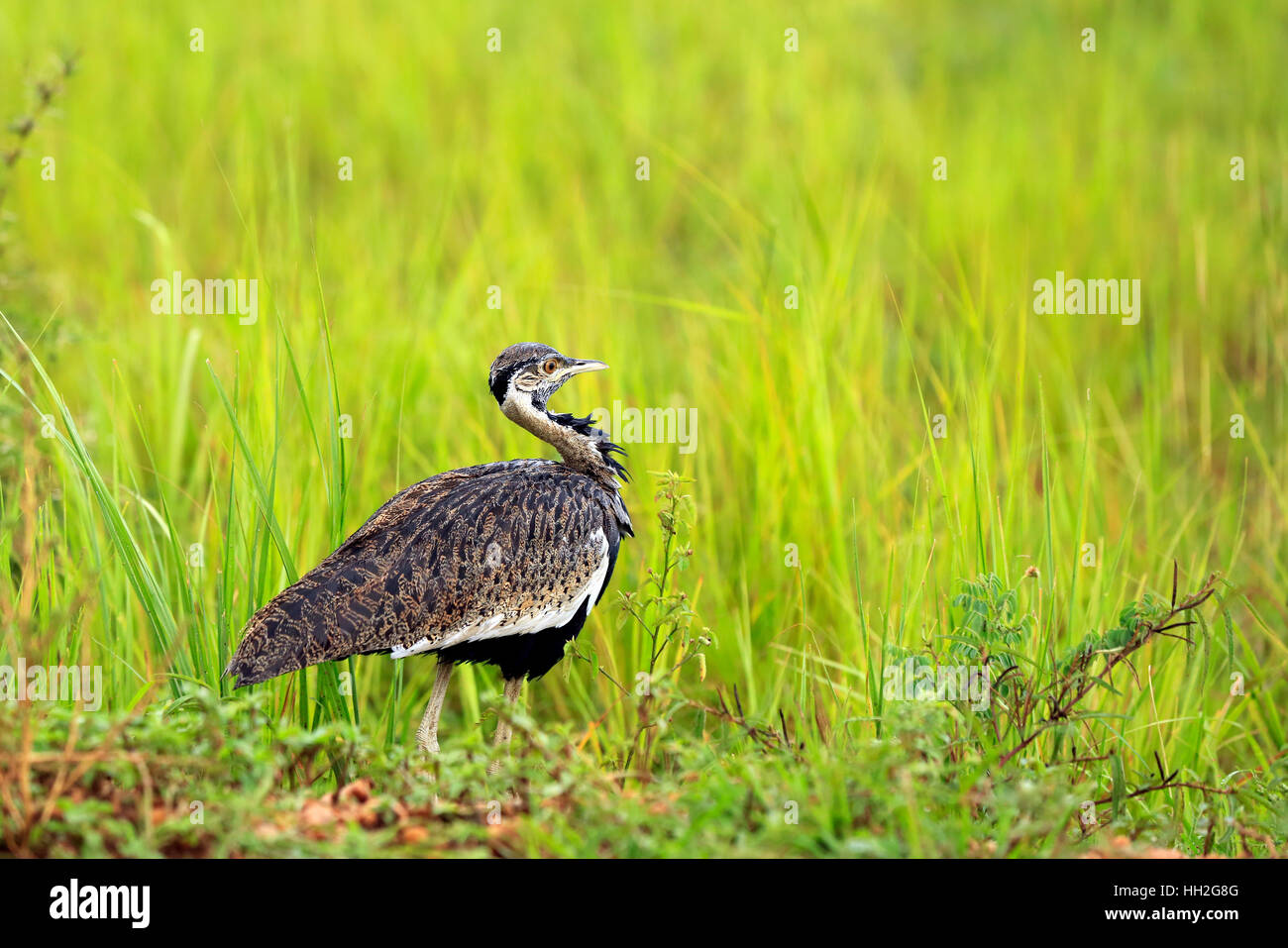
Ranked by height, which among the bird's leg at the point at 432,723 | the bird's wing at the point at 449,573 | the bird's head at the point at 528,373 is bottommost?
the bird's leg at the point at 432,723

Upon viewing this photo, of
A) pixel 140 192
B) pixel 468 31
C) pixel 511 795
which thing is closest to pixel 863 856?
pixel 511 795

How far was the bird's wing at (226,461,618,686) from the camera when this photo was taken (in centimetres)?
401

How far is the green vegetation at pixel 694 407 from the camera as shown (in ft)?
12.0

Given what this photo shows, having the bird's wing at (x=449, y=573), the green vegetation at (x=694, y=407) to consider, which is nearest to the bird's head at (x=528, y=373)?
the bird's wing at (x=449, y=573)

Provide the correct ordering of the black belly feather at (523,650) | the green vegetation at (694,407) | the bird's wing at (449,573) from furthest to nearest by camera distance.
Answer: the black belly feather at (523,650) → the bird's wing at (449,573) → the green vegetation at (694,407)

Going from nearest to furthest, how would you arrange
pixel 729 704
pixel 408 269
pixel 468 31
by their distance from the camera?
pixel 729 704 < pixel 408 269 < pixel 468 31

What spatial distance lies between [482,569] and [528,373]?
2.52 ft

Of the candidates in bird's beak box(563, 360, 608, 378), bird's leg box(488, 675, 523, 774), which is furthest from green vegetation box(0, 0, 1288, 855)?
bird's beak box(563, 360, 608, 378)

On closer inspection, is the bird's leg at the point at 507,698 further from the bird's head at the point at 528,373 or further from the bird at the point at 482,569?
the bird's head at the point at 528,373

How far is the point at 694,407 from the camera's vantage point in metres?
6.63

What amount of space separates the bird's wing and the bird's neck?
0.10 m

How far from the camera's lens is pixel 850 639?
5.60 m

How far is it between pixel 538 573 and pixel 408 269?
4441mm

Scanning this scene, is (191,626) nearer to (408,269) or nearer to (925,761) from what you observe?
(925,761)
